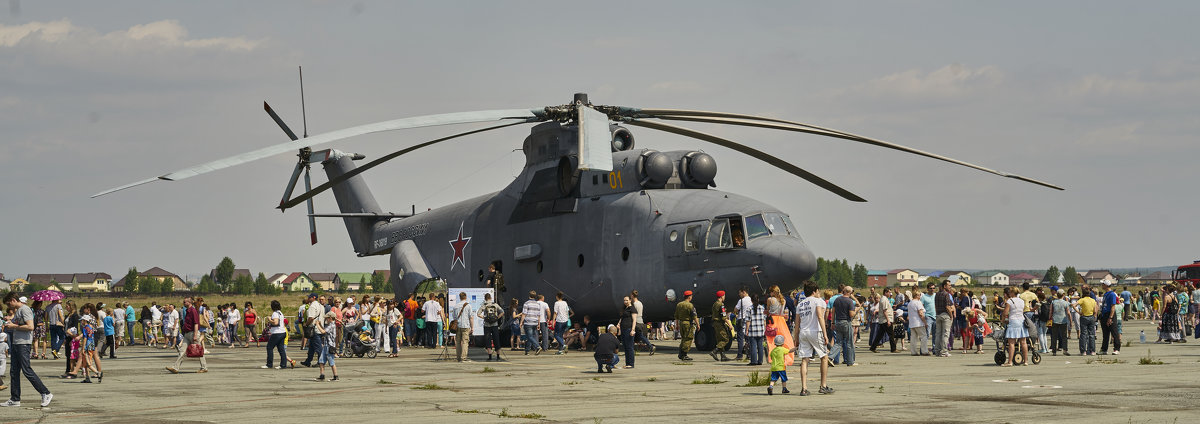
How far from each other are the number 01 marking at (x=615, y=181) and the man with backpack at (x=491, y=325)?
154 inches

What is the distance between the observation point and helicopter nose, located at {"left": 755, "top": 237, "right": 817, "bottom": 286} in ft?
71.5

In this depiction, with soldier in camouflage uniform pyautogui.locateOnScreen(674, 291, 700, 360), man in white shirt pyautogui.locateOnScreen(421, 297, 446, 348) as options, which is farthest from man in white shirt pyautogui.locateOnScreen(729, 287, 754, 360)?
man in white shirt pyautogui.locateOnScreen(421, 297, 446, 348)

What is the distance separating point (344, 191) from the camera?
37469mm

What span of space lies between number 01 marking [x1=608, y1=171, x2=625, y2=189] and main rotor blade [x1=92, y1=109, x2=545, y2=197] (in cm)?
215

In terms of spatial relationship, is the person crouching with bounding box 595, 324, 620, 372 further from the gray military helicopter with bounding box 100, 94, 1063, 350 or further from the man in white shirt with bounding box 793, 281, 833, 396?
the man in white shirt with bounding box 793, 281, 833, 396

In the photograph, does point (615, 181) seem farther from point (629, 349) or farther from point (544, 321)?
point (629, 349)

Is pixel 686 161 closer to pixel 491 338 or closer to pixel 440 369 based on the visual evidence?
pixel 491 338

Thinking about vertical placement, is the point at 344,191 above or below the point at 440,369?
above

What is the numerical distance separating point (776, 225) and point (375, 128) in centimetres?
866

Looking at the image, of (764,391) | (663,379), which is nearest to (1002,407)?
(764,391)

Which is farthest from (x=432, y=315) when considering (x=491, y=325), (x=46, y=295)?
(x=46, y=295)

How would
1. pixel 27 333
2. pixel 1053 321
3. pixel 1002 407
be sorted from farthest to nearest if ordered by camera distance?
pixel 1053 321
pixel 27 333
pixel 1002 407

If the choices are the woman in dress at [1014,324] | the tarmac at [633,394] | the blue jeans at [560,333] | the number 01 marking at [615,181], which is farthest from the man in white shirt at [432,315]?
the woman in dress at [1014,324]

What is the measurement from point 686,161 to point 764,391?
32.9ft
